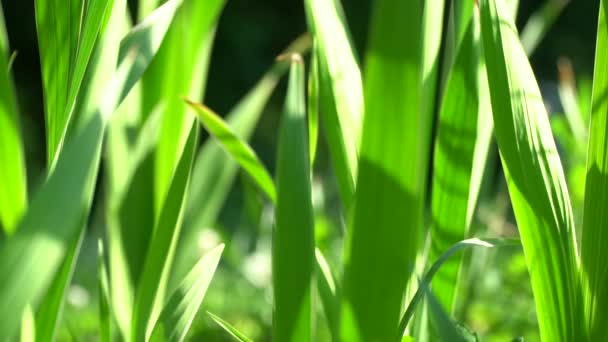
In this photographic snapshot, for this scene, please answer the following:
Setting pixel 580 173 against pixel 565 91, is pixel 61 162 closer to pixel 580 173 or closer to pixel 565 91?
pixel 580 173

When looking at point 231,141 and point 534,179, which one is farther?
point 231,141

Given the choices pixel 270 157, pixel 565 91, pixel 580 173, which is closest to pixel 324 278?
pixel 580 173

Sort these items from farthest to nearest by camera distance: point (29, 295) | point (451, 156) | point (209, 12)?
point (209, 12)
point (451, 156)
point (29, 295)

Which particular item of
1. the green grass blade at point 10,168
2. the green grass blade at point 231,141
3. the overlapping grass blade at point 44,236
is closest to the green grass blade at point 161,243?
the green grass blade at point 231,141

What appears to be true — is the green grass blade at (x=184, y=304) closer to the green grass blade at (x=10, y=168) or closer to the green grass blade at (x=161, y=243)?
the green grass blade at (x=161, y=243)

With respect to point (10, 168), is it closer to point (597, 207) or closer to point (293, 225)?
point (293, 225)

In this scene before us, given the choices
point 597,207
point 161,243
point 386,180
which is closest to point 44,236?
point 386,180

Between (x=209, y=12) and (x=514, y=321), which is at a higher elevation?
(x=209, y=12)
